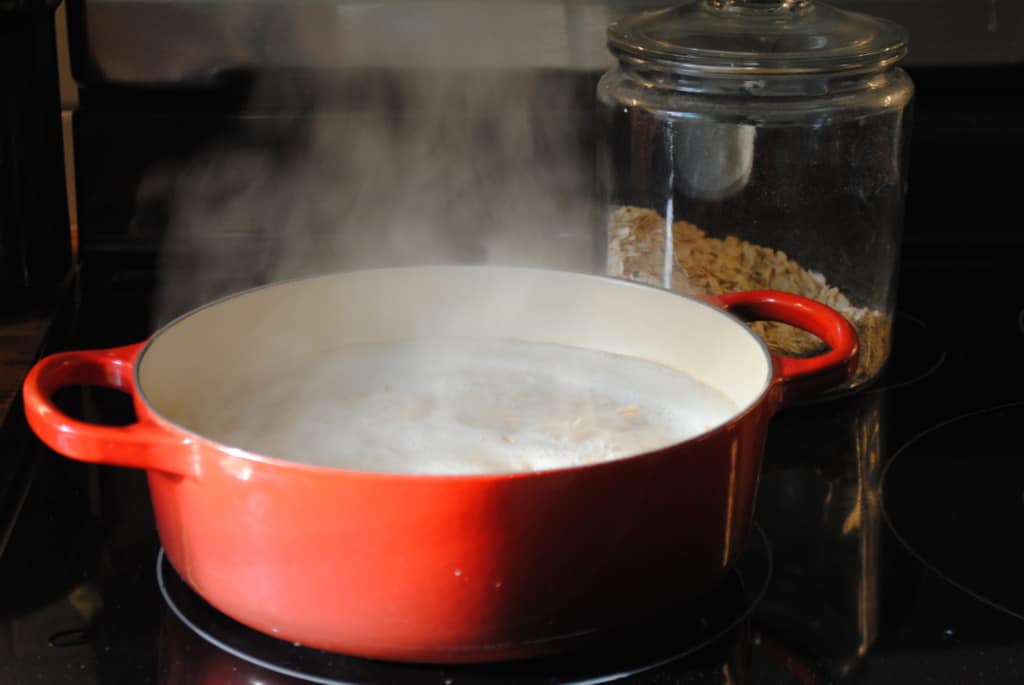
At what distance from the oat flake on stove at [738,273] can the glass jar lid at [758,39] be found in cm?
12

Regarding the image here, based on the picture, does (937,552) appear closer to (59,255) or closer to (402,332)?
(402,332)

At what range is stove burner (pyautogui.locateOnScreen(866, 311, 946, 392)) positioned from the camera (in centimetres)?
88

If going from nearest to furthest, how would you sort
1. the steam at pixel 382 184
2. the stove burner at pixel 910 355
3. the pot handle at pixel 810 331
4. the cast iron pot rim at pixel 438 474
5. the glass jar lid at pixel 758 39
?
the cast iron pot rim at pixel 438 474 → the pot handle at pixel 810 331 → the glass jar lid at pixel 758 39 → the stove burner at pixel 910 355 → the steam at pixel 382 184

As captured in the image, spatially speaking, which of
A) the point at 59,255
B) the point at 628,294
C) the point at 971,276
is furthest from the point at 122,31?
the point at 971,276

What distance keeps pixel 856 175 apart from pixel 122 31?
21.4 inches

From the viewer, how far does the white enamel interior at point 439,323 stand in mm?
673

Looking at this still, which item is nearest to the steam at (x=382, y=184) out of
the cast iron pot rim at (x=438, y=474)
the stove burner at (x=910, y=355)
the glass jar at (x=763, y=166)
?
the glass jar at (x=763, y=166)

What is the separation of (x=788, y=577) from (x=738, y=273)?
27 cm

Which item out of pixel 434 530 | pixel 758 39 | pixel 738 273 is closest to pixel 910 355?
pixel 738 273

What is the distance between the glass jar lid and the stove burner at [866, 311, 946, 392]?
0.71ft

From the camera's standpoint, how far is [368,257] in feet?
3.40

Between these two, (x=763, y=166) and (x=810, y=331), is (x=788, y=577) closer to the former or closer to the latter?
(x=810, y=331)

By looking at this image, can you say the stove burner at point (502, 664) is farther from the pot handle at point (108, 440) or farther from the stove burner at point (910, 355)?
the stove burner at point (910, 355)

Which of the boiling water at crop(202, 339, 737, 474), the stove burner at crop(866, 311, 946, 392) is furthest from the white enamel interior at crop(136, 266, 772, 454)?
the stove burner at crop(866, 311, 946, 392)
